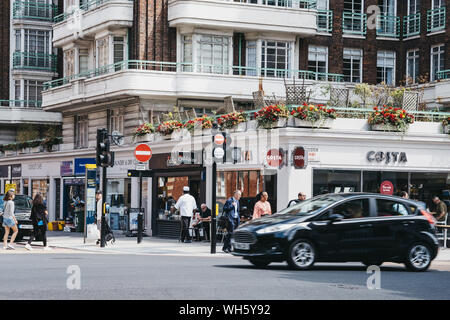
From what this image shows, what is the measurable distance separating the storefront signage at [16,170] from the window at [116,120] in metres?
10.6

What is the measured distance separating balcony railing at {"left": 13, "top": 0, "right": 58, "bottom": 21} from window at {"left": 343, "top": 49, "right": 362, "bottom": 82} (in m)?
18.5

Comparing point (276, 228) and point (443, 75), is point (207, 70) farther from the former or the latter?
point (276, 228)

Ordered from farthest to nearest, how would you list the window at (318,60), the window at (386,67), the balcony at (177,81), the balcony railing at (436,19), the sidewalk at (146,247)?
the window at (386,67)
the window at (318,60)
the balcony railing at (436,19)
the balcony at (177,81)
the sidewalk at (146,247)

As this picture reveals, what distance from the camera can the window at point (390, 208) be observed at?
17359mm

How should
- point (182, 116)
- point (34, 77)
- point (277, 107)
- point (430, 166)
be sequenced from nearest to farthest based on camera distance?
1. point (277, 107)
2. point (430, 166)
3. point (182, 116)
4. point (34, 77)

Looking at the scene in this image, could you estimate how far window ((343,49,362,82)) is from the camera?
4103 cm

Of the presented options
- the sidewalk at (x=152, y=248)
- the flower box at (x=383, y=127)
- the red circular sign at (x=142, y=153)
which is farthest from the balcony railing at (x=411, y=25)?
the red circular sign at (x=142, y=153)

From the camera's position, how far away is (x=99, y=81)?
125ft

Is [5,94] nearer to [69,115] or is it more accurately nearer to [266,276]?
[69,115]

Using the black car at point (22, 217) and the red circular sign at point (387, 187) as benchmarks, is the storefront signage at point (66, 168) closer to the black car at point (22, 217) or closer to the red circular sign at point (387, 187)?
the black car at point (22, 217)

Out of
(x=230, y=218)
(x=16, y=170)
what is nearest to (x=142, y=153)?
(x=230, y=218)

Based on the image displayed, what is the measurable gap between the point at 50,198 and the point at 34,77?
9.24 metres

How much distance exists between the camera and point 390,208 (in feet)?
57.4

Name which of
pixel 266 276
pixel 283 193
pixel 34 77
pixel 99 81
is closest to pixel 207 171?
pixel 283 193
